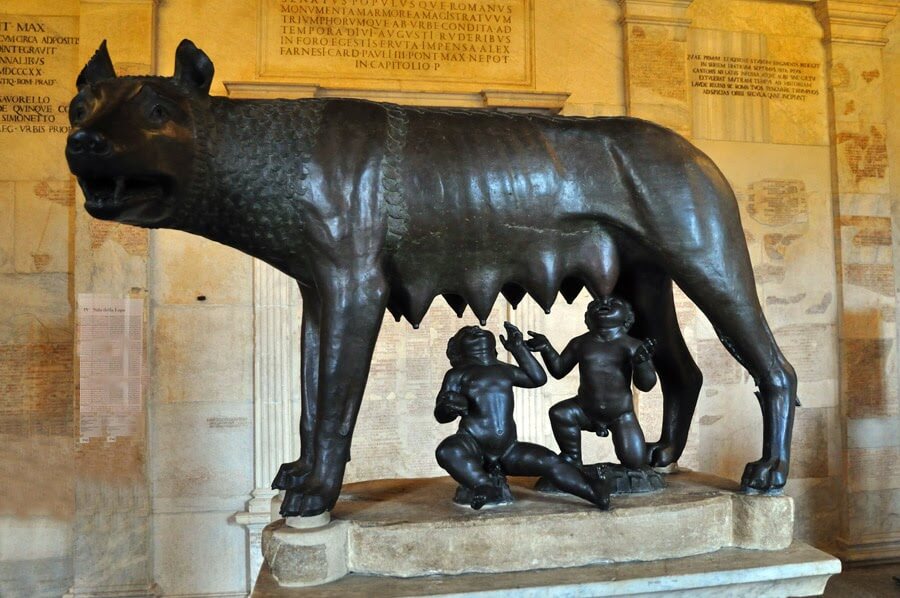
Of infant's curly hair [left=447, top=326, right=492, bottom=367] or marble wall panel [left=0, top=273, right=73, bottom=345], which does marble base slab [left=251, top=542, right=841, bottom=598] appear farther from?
marble wall panel [left=0, top=273, right=73, bottom=345]

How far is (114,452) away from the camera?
16.1 ft

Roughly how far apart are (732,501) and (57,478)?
4.87 m

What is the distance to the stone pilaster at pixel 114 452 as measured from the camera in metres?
4.85

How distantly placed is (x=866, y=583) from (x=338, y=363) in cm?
535

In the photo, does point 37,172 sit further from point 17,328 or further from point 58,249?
point 17,328

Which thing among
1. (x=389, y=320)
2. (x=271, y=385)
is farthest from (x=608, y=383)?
(x=271, y=385)

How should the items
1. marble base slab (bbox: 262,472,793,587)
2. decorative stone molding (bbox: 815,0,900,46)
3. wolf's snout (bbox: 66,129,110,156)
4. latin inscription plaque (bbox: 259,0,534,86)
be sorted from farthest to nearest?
1. decorative stone molding (bbox: 815,0,900,46)
2. latin inscription plaque (bbox: 259,0,534,86)
3. marble base slab (bbox: 262,472,793,587)
4. wolf's snout (bbox: 66,129,110,156)

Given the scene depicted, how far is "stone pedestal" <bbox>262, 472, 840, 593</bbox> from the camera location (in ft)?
6.79

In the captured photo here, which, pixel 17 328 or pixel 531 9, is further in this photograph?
pixel 531 9

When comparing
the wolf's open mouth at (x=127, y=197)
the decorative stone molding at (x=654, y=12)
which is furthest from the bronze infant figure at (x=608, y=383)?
the decorative stone molding at (x=654, y=12)

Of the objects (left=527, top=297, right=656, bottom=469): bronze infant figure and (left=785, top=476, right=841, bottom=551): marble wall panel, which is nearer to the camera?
(left=527, top=297, right=656, bottom=469): bronze infant figure

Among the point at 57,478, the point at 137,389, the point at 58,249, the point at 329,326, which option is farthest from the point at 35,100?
the point at 329,326

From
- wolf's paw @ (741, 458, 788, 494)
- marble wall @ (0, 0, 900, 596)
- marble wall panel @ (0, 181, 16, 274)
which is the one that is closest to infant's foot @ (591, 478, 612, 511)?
wolf's paw @ (741, 458, 788, 494)

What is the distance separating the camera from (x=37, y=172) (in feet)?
16.9
